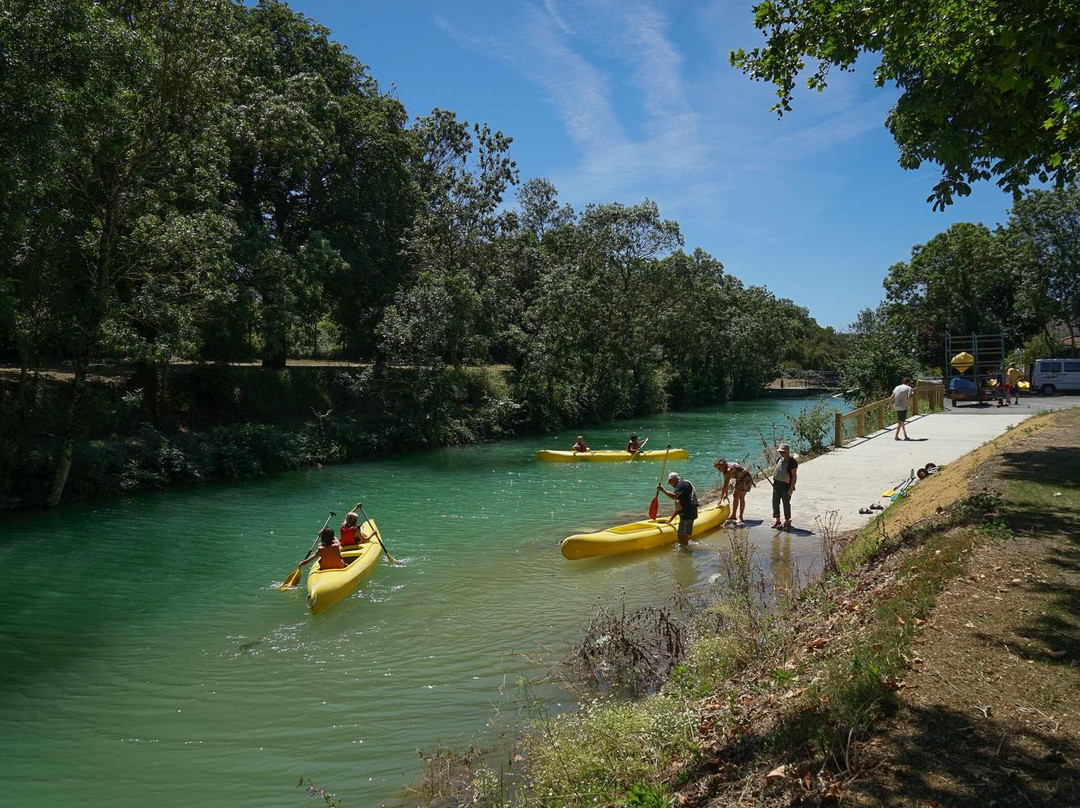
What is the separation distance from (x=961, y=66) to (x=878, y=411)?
58.6 feet

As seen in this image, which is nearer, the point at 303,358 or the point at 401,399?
the point at 401,399

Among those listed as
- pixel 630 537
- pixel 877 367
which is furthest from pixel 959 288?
pixel 630 537

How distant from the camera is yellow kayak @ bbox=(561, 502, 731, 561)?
1188 cm

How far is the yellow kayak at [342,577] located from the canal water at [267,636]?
191mm

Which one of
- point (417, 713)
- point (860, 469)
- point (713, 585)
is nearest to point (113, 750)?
point (417, 713)

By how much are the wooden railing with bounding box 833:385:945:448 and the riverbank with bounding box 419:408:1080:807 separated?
513 inches

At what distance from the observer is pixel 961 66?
26.7 feet

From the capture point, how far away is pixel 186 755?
616 centimetres

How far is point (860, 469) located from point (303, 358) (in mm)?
36514

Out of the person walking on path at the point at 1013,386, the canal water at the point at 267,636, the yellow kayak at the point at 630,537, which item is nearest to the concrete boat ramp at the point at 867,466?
the yellow kayak at the point at 630,537

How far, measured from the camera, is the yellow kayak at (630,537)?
1188 centimetres

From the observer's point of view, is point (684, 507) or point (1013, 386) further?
point (1013, 386)

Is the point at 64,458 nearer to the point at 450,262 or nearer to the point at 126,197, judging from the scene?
the point at 126,197

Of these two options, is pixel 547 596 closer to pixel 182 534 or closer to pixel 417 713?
pixel 417 713
